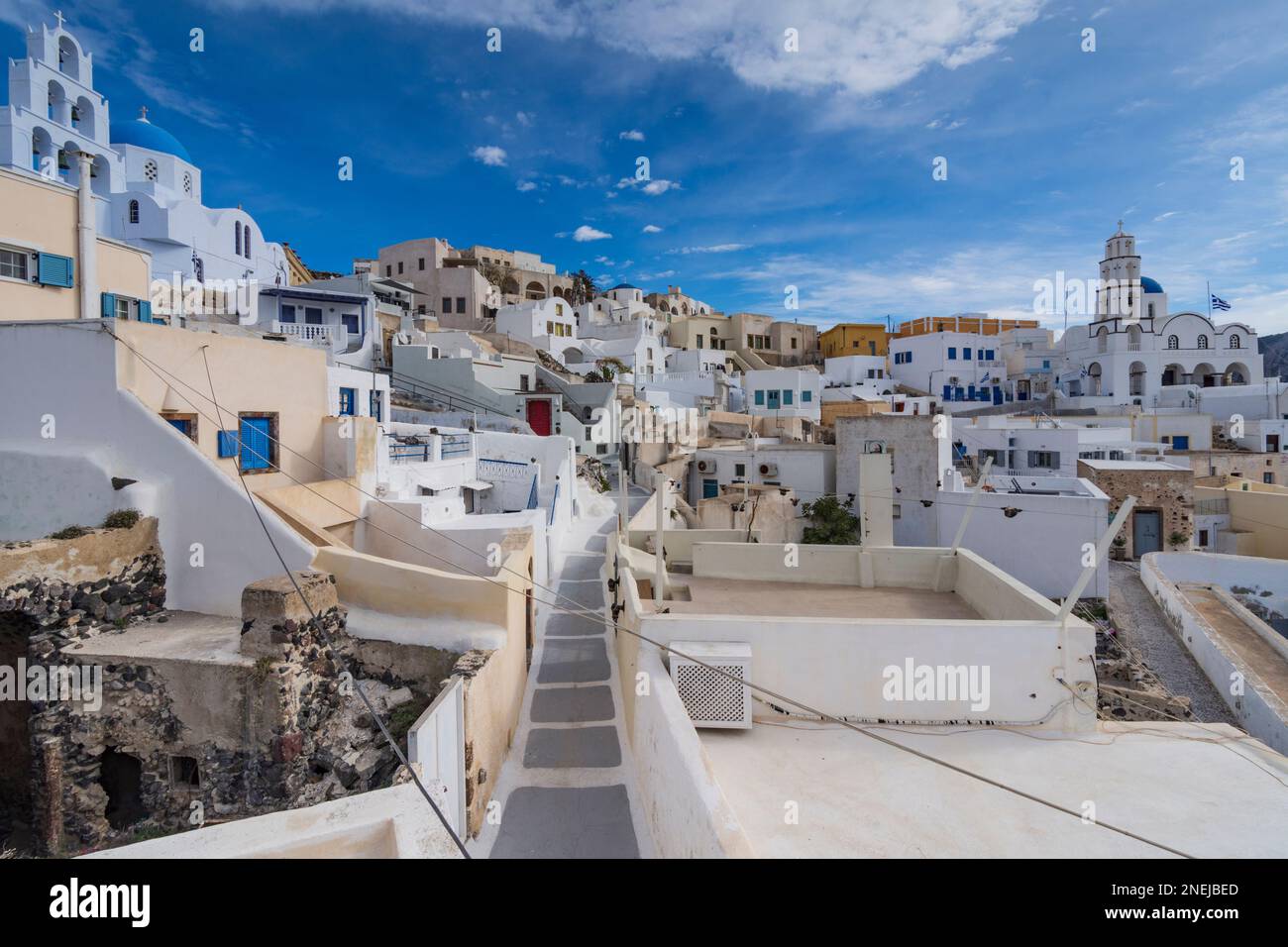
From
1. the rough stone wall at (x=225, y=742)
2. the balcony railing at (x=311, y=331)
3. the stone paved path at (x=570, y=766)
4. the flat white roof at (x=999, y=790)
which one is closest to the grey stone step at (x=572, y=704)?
the stone paved path at (x=570, y=766)

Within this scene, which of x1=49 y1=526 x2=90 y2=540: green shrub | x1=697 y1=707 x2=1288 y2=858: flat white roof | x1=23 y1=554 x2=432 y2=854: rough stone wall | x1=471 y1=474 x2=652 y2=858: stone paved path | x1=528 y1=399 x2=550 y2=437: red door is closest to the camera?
x1=697 y1=707 x2=1288 y2=858: flat white roof

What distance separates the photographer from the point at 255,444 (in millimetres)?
13227

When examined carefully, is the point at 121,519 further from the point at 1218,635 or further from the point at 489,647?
the point at 1218,635

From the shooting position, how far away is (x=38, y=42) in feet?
85.9

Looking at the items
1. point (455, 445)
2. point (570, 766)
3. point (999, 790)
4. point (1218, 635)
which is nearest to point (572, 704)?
point (570, 766)

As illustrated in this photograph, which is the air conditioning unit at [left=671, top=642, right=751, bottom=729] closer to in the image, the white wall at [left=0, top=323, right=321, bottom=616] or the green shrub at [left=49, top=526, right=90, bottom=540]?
the white wall at [left=0, top=323, right=321, bottom=616]

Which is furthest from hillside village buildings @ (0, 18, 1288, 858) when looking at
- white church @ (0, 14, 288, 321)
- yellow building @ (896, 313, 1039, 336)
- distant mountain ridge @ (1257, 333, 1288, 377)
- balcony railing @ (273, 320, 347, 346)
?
distant mountain ridge @ (1257, 333, 1288, 377)

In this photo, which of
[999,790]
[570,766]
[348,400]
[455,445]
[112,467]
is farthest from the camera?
[455,445]

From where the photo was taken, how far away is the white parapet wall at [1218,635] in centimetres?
1205

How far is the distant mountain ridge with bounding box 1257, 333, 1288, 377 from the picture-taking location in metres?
88.9

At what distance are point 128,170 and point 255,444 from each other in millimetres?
26398
